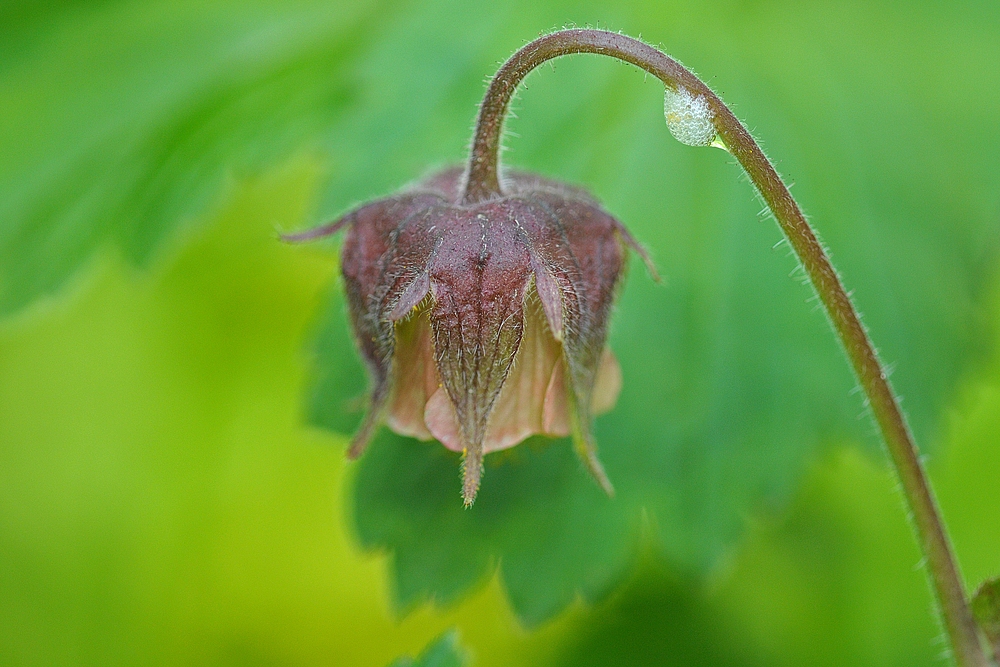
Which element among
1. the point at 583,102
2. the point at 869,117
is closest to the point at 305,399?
the point at 583,102

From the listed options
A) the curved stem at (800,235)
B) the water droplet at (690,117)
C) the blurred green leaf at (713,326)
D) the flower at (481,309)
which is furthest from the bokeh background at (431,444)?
the water droplet at (690,117)

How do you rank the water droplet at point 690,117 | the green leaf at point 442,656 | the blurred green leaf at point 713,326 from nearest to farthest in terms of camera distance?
1. the water droplet at point 690,117
2. the green leaf at point 442,656
3. the blurred green leaf at point 713,326

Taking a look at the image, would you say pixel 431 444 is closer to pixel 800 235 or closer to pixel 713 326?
pixel 713 326

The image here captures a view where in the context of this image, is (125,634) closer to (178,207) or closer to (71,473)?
(71,473)

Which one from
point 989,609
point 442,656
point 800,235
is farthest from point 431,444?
point 989,609

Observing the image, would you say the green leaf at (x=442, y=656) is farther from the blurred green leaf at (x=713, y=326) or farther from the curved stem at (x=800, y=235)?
the curved stem at (x=800, y=235)

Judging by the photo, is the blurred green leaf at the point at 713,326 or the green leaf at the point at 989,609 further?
the blurred green leaf at the point at 713,326
